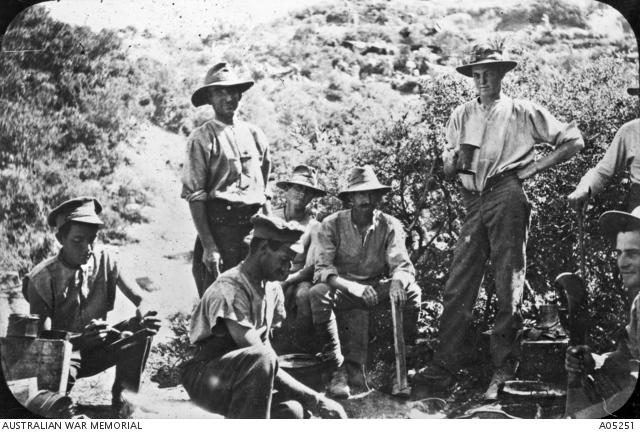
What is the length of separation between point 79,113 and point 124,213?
0.94 metres

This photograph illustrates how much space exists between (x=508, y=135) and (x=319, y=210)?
164cm

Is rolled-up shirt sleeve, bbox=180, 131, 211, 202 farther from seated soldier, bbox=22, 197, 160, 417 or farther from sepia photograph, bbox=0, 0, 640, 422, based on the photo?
seated soldier, bbox=22, 197, 160, 417

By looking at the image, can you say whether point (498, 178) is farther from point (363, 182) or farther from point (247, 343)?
point (247, 343)

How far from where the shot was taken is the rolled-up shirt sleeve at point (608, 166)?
364 inches

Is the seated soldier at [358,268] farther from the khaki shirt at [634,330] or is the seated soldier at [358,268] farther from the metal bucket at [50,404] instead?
the metal bucket at [50,404]

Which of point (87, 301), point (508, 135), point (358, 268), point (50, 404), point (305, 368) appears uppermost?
point (508, 135)

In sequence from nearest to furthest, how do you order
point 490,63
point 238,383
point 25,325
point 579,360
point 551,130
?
1. point 238,383
2. point 579,360
3. point 25,325
4. point 551,130
5. point 490,63

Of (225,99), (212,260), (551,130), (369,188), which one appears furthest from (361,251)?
(551,130)

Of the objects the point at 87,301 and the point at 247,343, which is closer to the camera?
the point at 247,343

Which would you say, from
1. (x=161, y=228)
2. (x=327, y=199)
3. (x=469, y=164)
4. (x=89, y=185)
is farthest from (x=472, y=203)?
(x=89, y=185)

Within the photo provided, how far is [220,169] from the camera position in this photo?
9320mm

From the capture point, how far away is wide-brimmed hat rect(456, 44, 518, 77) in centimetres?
938

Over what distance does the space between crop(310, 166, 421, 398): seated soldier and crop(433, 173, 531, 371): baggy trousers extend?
1.01 feet

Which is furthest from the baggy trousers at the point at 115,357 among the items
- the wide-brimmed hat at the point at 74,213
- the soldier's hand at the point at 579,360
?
the soldier's hand at the point at 579,360
